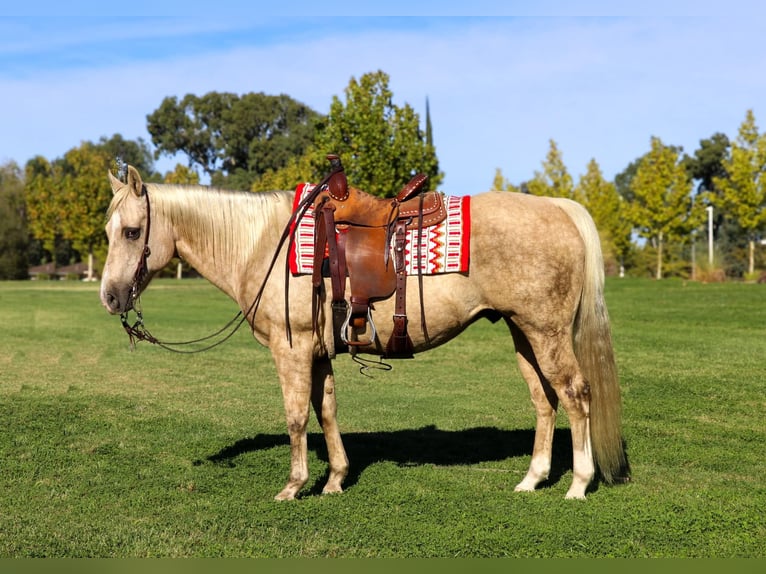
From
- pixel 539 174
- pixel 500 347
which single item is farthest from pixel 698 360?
pixel 539 174

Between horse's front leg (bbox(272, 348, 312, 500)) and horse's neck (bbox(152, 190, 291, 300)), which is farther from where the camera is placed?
horse's neck (bbox(152, 190, 291, 300))

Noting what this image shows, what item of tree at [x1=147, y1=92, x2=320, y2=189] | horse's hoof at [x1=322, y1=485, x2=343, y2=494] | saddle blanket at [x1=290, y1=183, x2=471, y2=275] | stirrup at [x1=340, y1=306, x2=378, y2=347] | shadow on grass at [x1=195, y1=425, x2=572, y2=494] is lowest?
shadow on grass at [x1=195, y1=425, x2=572, y2=494]

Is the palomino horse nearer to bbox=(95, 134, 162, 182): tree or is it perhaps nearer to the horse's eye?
the horse's eye

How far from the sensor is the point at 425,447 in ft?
23.9

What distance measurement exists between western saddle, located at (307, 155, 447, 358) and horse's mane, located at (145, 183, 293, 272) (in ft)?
1.58

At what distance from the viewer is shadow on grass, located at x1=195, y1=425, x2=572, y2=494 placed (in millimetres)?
6648

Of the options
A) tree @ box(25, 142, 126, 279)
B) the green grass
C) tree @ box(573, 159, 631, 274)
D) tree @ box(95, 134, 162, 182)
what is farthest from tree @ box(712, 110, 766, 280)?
tree @ box(95, 134, 162, 182)

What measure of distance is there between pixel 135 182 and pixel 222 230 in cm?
72

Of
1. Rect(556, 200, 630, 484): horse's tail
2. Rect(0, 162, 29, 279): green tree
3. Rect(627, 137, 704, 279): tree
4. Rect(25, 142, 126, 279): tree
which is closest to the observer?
Rect(556, 200, 630, 484): horse's tail

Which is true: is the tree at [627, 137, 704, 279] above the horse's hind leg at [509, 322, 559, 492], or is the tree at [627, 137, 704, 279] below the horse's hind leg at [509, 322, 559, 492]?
above

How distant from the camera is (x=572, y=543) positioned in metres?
4.52

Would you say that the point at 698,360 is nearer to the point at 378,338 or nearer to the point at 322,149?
the point at 378,338

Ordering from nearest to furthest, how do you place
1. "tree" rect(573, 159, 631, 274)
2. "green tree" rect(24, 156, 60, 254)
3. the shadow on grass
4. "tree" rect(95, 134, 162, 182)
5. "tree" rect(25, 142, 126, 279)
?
the shadow on grass < "tree" rect(573, 159, 631, 274) < "tree" rect(25, 142, 126, 279) < "green tree" rect(24, 156, 60, 254) < "tree" rect(95, 134, 162, 182)

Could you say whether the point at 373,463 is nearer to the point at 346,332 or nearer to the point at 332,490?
the point at 332,490
